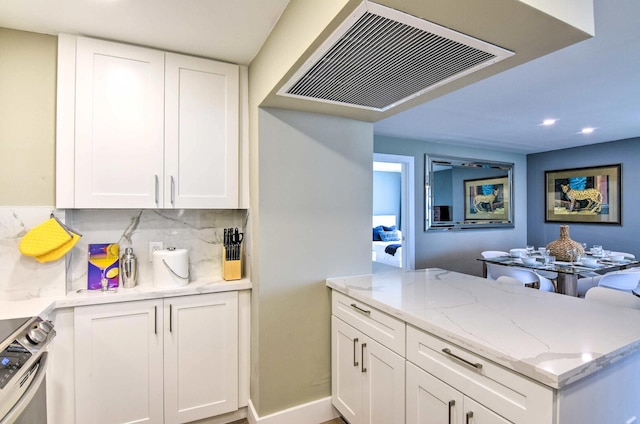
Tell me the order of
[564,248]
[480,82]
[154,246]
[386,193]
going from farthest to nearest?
1. [386,193]
2. [564,248]
3. [480,82]
4. [154,246]

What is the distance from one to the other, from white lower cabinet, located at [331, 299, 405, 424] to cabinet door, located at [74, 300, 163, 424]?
40.9 inches

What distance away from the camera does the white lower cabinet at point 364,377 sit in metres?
1.45

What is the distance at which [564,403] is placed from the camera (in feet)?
2.87

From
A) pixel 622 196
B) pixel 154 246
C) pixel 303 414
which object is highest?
pixel 622 196

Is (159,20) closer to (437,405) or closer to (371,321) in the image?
(371,321)

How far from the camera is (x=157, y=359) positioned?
5.98ft

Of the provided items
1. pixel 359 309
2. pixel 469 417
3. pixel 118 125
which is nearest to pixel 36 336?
pixel 118 125

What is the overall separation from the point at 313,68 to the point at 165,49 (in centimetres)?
103

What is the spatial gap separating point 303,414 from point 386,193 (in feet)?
21.6

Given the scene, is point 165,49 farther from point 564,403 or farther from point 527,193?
point 527,193

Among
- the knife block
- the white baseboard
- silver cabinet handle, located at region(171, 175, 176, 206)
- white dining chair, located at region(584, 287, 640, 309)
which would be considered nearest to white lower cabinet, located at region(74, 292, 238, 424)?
the knife block

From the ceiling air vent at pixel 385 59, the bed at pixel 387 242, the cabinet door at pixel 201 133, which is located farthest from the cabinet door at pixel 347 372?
the bed at pixel 387 242

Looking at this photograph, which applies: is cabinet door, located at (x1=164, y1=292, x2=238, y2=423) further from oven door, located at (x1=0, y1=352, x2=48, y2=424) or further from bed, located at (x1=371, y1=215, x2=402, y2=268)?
bed, located at (x1=371, y1=215, x2=402, y2=268)

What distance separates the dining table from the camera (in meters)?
2.86
